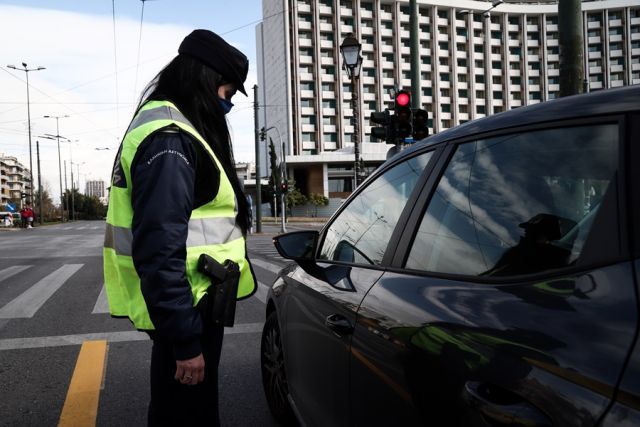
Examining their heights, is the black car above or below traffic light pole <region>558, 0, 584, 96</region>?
below

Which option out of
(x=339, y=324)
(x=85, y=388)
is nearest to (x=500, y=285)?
(x=339, y=324)

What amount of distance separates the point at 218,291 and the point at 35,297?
6343mm

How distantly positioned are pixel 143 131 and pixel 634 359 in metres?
1.48

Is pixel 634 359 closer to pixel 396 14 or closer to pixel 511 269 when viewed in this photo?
pixel 511 269

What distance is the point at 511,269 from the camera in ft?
3.87

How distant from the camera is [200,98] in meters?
1.88

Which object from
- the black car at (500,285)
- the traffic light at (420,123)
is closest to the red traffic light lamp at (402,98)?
the traffic light at (420,123)

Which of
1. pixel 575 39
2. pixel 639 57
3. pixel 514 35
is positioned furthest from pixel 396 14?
pixel 575 39

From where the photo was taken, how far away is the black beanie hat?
1.85 m

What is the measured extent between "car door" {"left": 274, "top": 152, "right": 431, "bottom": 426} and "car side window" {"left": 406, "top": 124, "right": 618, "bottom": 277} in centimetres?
23

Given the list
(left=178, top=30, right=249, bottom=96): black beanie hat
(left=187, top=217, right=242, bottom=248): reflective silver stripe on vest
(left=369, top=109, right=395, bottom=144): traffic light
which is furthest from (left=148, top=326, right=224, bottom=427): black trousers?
(left=369, top=109, right=395, bottom=144): traffic light

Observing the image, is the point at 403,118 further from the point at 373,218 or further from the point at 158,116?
the point at 158,116

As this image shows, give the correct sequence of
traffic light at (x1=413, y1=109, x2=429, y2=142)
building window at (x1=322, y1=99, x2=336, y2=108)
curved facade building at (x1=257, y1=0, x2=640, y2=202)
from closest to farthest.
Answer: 1. traffic light at (x1=413, y1=109, x2=429, y2=142)
2. curved facade building at (x1=257, y1=0, x2=640, y2=202)
3. building window at (x1=322, y1=99, x2=336, y2=108)

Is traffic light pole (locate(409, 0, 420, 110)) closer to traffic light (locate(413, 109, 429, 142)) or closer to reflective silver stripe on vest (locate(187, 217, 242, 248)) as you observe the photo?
traffic light (locate(413, 109, 429, 142))
